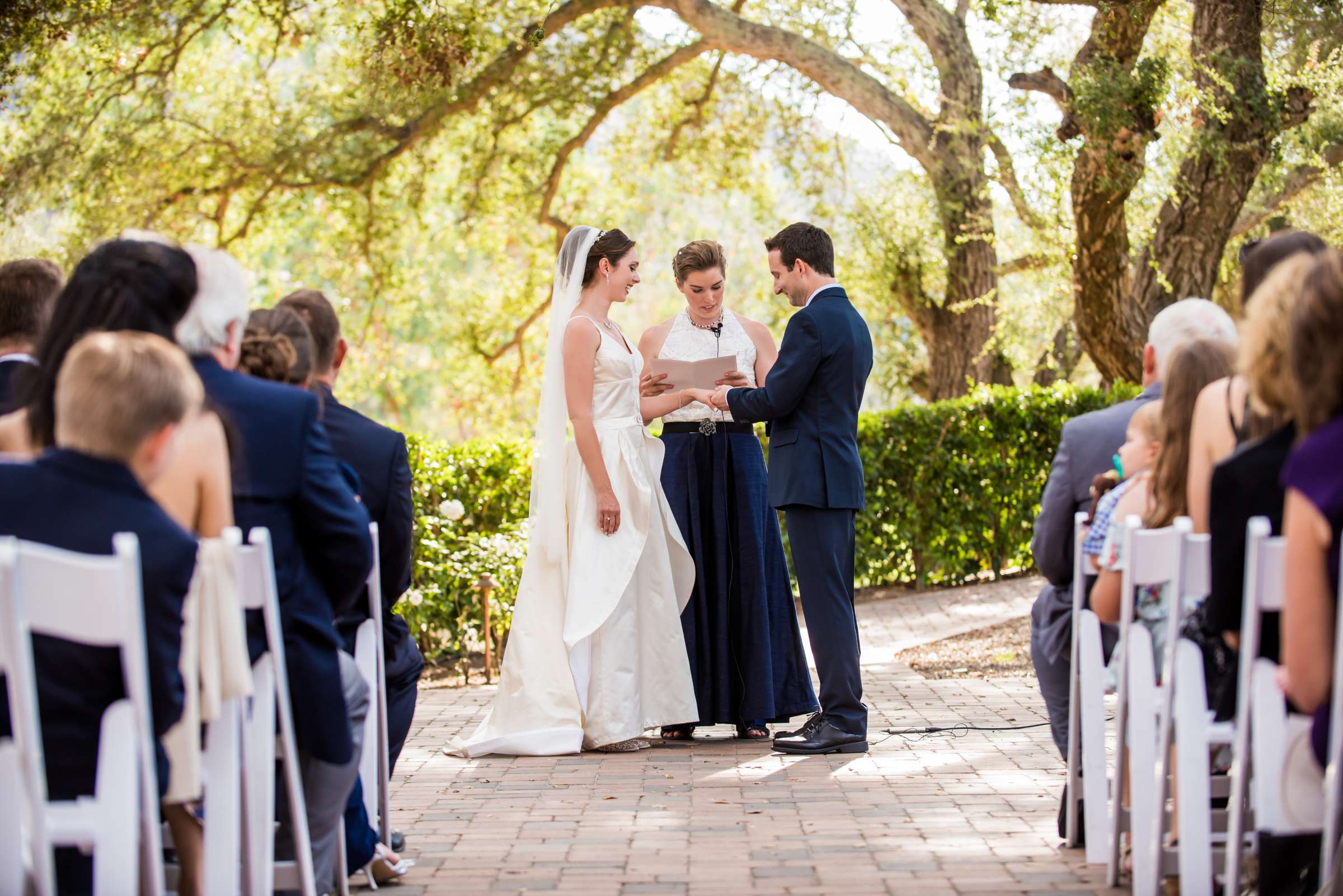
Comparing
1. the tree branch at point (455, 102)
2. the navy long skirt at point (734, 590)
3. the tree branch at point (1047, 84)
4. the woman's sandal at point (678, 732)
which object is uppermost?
the tree branch at point (455, 102)

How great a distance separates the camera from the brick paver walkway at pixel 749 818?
3881mm

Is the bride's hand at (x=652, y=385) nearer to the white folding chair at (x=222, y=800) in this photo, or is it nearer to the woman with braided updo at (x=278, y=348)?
the woman with braided updo at (x=278, y=348)

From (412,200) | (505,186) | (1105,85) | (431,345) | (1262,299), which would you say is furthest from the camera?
(431,345)

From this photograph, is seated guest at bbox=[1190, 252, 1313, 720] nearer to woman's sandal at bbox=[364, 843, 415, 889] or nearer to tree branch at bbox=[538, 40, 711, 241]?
woman's sandal at bbox=[364, 843, 415, 889]

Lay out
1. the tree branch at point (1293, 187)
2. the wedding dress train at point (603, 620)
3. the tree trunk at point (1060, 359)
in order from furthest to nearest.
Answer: the tree trunk at point (1060, 359) < the tree branch at point (1293, 187) < the wedding dress train at point (603, 620)

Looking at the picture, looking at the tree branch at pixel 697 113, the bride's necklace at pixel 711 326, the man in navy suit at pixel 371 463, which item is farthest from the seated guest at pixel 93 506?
the tree branch at pixel 697 113

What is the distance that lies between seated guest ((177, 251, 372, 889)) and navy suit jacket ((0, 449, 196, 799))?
0.49 meters

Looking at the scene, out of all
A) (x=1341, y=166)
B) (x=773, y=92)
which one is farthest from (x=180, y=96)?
(x=1341, y=166)

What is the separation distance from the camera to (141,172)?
13.4m

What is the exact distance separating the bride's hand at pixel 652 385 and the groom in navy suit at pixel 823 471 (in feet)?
1.37

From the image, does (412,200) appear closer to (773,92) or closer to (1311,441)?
(773,92)

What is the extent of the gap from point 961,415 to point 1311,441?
10260mm

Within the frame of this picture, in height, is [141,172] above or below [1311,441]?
above

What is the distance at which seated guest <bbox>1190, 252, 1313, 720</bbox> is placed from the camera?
2.67 metres
